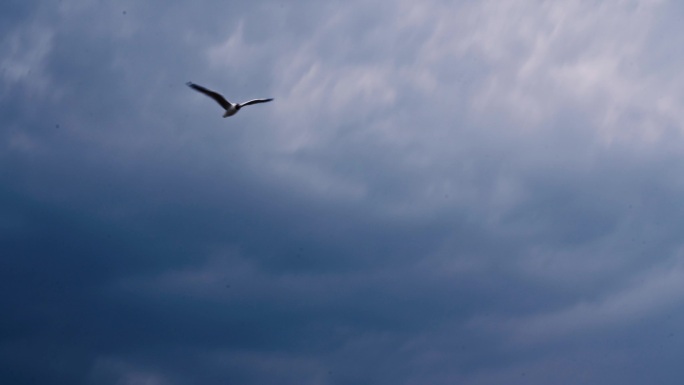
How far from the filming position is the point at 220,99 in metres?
89.0

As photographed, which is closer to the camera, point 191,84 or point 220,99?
point 191,84

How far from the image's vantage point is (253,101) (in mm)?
87500

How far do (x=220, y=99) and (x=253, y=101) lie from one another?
385 cm

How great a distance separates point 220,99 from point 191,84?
6.63 meters

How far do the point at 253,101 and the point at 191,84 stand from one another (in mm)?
7320

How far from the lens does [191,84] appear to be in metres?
82.7
